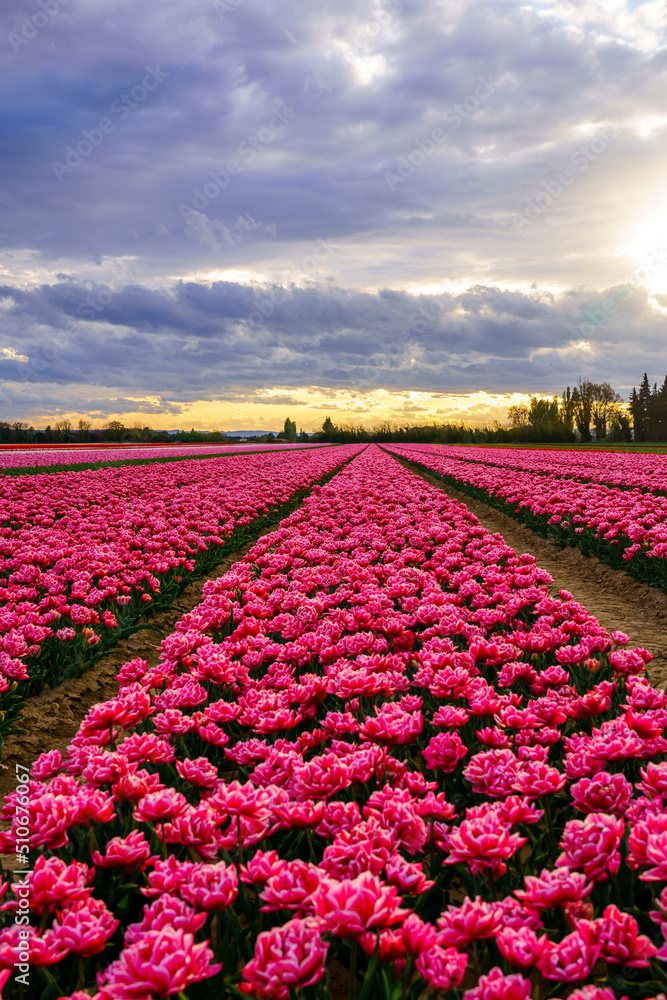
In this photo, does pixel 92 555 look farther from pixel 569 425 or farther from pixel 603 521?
pixel 569 425

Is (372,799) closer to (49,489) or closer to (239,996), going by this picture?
(239,996)

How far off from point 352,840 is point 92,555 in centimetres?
564

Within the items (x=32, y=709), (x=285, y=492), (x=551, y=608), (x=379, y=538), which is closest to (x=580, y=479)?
(x=285, y=492)

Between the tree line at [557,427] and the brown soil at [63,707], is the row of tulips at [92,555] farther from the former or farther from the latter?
the tree line at [557,427]

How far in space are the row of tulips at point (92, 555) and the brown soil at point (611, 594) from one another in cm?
499

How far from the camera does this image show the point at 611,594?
798cm

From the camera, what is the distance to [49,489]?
44.3 ft

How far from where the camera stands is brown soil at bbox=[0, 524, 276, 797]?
404 cm

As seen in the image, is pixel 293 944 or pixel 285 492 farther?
pixel 285 492

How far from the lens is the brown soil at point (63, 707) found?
13.2ft

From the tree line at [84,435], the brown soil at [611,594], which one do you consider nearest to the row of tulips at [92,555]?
the brown soil at [611,594]

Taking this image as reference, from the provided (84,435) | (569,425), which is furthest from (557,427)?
(84,435)

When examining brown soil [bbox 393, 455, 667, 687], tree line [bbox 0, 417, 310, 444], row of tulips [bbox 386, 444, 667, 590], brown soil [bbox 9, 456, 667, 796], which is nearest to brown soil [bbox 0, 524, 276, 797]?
brown soil [bbox 9, 456, 667, 796]

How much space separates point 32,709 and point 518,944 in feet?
13.7
